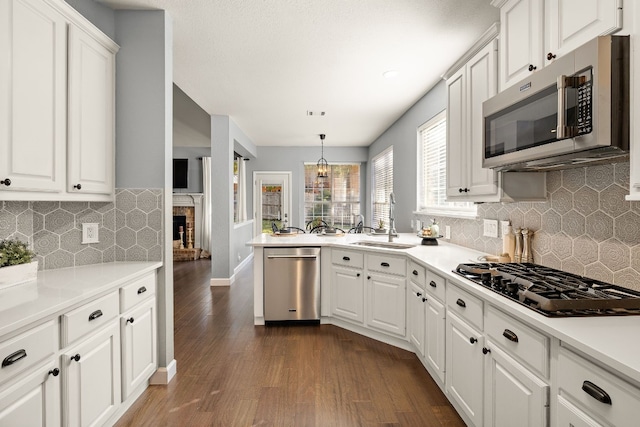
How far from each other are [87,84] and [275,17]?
53.4 inches

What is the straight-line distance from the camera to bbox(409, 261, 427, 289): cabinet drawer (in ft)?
8.41

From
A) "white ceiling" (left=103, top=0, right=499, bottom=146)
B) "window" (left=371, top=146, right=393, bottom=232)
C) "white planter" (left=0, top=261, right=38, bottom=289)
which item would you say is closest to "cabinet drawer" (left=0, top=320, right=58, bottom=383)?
"white planter" (left=0, top=261, right=38, bottom=289)

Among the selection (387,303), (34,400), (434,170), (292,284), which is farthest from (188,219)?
(34,400)

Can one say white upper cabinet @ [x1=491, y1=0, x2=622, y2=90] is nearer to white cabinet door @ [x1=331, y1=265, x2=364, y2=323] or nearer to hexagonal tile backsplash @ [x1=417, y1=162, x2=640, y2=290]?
hexagonal tile backsplash @ [x1=417, y1=162, x2=640, y2=290]

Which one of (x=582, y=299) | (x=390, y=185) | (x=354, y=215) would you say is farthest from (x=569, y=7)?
(x=354, y=215)

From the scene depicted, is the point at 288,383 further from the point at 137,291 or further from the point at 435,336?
the point at 137,291

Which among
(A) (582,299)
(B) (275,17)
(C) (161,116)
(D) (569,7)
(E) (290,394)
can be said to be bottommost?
(E) (290,394)

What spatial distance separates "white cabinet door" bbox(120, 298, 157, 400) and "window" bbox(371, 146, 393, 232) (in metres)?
4.33

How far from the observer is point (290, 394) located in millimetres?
2326

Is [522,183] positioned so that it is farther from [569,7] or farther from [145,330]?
[145,330]

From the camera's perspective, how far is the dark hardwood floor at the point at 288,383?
2.07 meters

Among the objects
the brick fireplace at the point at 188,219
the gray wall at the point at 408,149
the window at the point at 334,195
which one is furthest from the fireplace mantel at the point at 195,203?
the gray wall at the point at 408,149

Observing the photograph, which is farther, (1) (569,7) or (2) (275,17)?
(2) (275,17)

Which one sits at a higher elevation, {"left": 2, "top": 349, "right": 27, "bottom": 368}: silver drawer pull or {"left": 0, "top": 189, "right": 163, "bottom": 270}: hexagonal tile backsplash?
{"left": 0, "top": 189, "right": 163, "bottom": 270}: hexagonal tile backsplash
